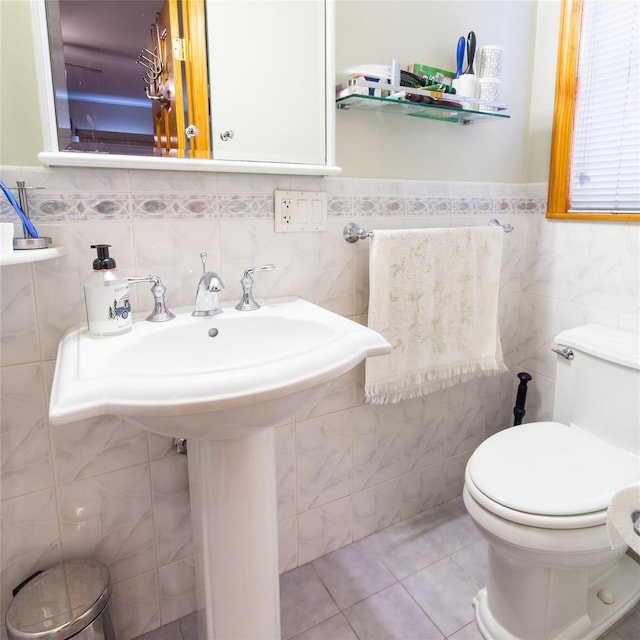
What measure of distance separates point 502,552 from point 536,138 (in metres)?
1.37

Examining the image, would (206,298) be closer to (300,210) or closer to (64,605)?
(300,210)

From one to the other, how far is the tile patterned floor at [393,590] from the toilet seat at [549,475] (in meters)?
0.44

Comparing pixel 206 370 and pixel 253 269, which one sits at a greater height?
pixel 253 269

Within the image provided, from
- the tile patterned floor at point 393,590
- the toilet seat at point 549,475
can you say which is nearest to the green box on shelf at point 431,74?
the toilet seat at point 549,475

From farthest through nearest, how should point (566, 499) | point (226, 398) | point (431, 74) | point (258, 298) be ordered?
1. point (431, 74)
2. point (258, 298)
3. point (566, 499)
4. point (226, 398)

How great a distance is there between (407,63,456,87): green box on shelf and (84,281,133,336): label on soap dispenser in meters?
1.01

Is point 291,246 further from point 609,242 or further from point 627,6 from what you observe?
point 627,6

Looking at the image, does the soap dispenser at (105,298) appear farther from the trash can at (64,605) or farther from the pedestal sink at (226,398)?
the trash can at (64,605)

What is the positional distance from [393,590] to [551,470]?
604 millimetres

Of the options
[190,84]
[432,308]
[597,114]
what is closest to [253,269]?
[190,84]

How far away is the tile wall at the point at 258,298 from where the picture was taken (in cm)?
102

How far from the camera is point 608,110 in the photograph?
1472 mm

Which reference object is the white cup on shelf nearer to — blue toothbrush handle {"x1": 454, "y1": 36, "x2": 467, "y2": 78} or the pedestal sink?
blue toothbrush handle {"x1": 454, "y1": 36, "x2": 467, "y2": 78}

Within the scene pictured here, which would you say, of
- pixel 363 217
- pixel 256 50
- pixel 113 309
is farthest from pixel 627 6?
pixel 113 309
